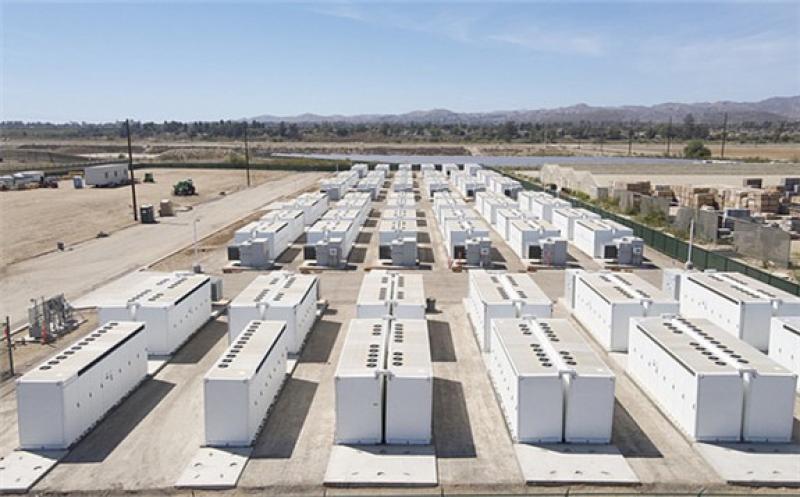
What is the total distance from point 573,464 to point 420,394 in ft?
12.4

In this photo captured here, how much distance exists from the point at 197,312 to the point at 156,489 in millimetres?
11769

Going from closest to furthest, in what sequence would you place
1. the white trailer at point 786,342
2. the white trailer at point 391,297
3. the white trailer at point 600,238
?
the white trailer at point 786,342, the white trailer at point 391,297, the white trailer at point 600,238

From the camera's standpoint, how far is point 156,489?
49.5 feet

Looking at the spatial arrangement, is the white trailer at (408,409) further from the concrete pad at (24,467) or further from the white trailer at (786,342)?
the white trailer at (786,342)

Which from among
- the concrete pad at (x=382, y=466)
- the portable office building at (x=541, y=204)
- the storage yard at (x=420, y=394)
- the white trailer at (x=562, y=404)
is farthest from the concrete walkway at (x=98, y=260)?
the portable office building at (x=541, y=204)

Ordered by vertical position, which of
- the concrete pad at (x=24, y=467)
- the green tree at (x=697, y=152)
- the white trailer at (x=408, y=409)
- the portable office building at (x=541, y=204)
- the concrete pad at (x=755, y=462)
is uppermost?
the green tree at (x=697, y=152)

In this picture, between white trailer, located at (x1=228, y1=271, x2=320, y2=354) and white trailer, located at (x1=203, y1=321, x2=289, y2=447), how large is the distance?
375cm

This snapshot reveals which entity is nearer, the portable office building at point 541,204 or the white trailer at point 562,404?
the white trailer at point 562,404

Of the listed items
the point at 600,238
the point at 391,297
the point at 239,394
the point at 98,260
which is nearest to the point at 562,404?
the point at 239,394

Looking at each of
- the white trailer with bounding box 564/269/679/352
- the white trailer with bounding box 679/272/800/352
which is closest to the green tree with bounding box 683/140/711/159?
the white trailer with bounding box 679/272/800/352

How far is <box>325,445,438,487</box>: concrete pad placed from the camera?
15.1 m

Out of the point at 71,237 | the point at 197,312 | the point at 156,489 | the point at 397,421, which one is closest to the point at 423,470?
the point at 397,421

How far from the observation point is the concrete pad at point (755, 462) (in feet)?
50.2

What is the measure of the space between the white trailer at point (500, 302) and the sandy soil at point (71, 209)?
92.8 feet
